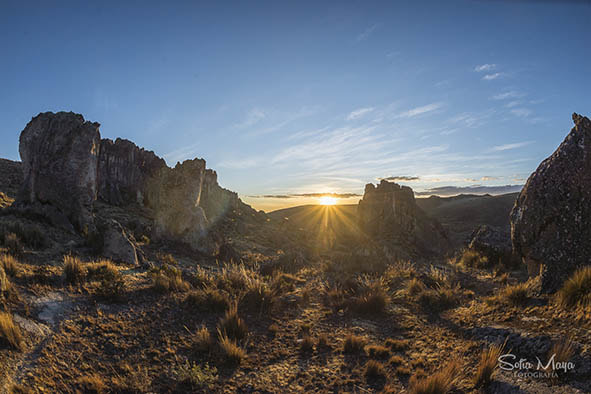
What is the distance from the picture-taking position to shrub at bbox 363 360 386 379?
4.60 metres

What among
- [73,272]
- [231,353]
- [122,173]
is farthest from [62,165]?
[122,173]

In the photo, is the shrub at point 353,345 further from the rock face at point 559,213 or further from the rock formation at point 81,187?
the rock formation at point 81,187

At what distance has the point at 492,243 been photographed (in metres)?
14.6

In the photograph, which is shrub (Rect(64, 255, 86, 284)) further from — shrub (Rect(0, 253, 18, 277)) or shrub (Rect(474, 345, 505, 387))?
shrub (Rect(474, 345, 505, 387))

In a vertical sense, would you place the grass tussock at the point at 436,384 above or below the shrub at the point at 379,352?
above

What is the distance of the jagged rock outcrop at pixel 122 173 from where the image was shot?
40.2 metres

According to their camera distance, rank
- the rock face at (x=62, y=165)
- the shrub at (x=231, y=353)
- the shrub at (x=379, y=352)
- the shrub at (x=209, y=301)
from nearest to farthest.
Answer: the shrub at (x=231, y=353)
the shrub at (x=379, y=352)
the shrub at (x=209, y=301)
the rock face at (x=62, y=165)

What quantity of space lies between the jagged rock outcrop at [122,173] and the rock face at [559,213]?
4493 cm

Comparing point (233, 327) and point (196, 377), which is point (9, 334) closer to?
point (196, 377)

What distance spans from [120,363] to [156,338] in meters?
0.99

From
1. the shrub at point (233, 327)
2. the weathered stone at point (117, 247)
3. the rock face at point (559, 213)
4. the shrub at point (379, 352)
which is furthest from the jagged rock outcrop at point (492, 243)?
the weathered stone at point (117, 247)

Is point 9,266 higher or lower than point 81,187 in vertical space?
lower

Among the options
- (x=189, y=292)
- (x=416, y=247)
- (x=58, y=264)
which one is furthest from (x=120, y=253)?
(x=416, y=247)

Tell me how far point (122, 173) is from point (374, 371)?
51.2 metres
